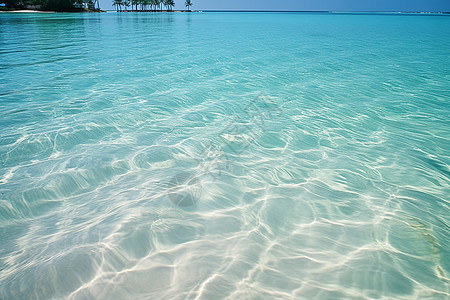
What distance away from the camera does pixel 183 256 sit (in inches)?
105

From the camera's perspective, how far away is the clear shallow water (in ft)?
8.11

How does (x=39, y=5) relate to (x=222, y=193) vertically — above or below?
above

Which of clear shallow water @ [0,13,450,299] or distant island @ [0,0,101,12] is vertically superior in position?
distant island @ [0,0,101,12]

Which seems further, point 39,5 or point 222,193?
point 39,5

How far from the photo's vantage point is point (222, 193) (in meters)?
3.69

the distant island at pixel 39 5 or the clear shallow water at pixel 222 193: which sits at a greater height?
the distant island at pixel 39 5

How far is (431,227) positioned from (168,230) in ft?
10.3

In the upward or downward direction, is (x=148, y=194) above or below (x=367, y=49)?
below

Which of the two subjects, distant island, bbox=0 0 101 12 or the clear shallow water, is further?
distant island, bbox=0 0 101 12

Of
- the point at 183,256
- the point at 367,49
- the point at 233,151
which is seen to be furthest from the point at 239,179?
the point at 367,49

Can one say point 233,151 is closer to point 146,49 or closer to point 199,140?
point 199,140

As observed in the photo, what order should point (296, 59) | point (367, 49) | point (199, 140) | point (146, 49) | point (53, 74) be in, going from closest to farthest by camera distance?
point (199, 140) < point (53, 74) < point (296, 59) < point (146, 49) < point (367, 49)

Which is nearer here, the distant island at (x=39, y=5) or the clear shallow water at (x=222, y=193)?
the clear shallow water at (x=222, y=193)

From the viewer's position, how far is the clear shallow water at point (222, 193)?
2.47 metres
